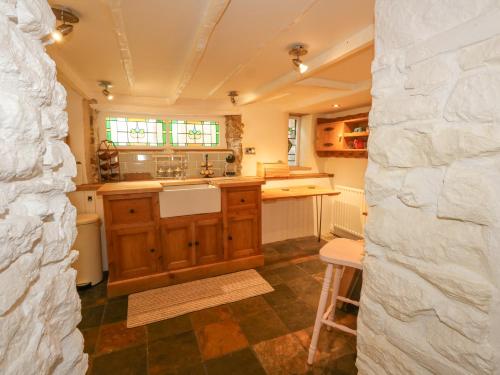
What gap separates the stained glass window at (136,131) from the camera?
3336 millimetres

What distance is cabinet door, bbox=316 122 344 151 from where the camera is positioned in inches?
153

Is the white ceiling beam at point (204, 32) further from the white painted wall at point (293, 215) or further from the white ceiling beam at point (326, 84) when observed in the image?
the white painted wall at point (293, 215)

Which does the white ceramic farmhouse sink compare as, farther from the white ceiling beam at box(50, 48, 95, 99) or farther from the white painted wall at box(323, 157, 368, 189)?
the white painted wall at box(323, 157, 368, 189)

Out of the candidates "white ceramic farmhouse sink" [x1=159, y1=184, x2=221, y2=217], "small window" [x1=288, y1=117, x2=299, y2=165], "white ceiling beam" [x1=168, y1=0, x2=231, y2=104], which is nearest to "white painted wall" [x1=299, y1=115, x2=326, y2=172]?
"small window" [x1=288, y1=117, x2=299, y2=165]

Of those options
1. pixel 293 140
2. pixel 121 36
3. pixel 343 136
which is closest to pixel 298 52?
pixel 121 36

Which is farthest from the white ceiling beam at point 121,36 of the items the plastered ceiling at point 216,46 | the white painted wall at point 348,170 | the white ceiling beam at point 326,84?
the white painted wall at point 348,170

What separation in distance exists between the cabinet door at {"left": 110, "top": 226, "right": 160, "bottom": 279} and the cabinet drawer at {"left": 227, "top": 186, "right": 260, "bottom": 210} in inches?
33.2

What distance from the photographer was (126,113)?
132 inches

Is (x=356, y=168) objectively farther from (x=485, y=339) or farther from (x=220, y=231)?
(x=485, y=339)

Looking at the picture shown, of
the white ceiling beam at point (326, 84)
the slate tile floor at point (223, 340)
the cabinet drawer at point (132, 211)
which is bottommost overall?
the slate tile floor at point (223, 340)

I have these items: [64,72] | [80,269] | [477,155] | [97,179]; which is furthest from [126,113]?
[477,155]

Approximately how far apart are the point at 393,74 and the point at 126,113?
3322mm

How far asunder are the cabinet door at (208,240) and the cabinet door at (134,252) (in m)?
0.42

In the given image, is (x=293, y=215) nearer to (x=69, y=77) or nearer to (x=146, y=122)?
(x=146, y=122)
